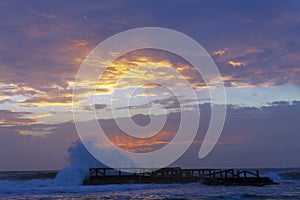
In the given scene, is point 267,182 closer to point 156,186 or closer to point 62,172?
point 156,186

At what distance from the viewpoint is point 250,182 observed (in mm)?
51000

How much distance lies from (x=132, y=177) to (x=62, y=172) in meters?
12.1

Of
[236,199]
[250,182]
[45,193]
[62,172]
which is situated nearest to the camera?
[236,199]

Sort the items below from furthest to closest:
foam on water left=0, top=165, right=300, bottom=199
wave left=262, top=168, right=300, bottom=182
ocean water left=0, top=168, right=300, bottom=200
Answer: wave left=262, top=168, right=300, bottom=182, foam on water left=0, top=165, right=300, bottom=199, ocean water left=0, top=168, right=300, bottom=200

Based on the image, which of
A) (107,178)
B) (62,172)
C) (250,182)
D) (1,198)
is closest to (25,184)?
(62,172)

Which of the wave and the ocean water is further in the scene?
the wave

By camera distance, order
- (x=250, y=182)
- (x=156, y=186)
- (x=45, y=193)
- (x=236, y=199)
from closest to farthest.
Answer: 1. (x=236, y=199)
2. (x=45, y=193)
3. (x=156, y=186)
4. (x=250, y=182)

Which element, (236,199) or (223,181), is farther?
(223,181)

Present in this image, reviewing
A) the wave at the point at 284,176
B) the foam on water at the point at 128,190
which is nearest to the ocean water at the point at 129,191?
the foam on water at the point at 128,190

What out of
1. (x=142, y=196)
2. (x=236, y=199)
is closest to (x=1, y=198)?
(x=142, y=196)

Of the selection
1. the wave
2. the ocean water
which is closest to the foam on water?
the ocean water

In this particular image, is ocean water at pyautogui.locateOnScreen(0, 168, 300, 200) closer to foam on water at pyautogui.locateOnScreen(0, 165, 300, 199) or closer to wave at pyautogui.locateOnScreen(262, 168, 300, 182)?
foam on water at pyautogui.locateOnScreen(0, 165, 300, 199)

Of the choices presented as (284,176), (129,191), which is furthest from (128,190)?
(284,176)

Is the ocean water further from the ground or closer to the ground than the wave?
closer to the ground
